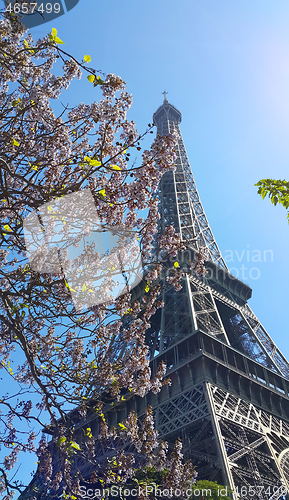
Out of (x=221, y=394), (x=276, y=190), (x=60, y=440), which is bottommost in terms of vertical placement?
(x=60, y=440)

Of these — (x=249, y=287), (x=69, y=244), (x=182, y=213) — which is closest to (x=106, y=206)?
(x=69, y=244)

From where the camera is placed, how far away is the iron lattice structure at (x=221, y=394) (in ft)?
57.3

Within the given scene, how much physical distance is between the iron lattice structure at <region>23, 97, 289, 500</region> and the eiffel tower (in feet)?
0.17

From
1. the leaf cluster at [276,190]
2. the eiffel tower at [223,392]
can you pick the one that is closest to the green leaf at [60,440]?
the leaf cluster at [276,190]

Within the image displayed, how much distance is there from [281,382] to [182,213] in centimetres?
2457

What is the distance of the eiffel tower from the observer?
57.3 feet

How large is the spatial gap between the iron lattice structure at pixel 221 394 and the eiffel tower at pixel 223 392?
5 cm

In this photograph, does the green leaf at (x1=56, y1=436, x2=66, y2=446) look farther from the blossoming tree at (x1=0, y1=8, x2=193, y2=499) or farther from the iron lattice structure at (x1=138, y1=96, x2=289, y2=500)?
the iron lattice structure at (x1=138, y1=96, x2=289, y2=500)

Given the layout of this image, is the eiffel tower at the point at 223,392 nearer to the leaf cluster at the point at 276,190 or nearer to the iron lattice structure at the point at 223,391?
the iron lattice structure at the point at 223,391

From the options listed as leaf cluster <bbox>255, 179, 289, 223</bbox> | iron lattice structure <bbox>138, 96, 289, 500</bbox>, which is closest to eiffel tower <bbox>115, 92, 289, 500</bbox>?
iron lattice structure <bbox>138, 96, 289, 500</bbox>

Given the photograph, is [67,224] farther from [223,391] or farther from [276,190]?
[223,391]

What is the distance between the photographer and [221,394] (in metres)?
20.8

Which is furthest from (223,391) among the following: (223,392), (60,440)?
(60,440)

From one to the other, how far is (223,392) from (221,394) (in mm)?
441
